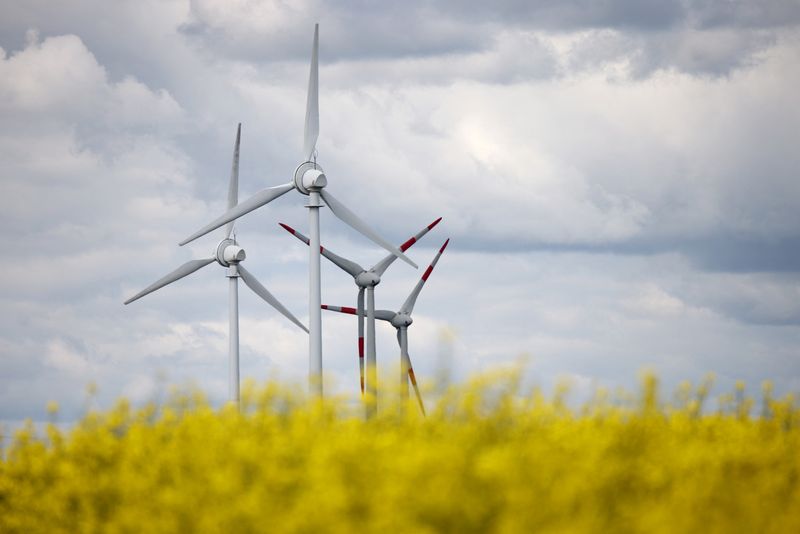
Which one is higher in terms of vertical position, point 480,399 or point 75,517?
point 480,399

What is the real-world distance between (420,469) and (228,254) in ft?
123

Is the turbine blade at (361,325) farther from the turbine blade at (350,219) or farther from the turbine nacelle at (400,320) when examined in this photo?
the turbine blade at (350,219)

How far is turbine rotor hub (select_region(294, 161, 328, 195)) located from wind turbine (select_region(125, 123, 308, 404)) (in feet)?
35.0

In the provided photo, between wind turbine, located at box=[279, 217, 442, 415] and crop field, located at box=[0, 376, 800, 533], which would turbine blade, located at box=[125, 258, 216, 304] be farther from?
crop field, located at box=[0, 376, 800, 533]

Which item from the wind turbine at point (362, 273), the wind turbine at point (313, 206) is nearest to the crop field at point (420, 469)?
the wind turbine at point (313, 206)

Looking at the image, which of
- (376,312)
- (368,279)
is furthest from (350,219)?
(376,312)

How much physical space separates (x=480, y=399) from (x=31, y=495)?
26.7ft

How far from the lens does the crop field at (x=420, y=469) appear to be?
11844 millimetres

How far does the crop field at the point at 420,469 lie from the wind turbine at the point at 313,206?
14813 millimetres

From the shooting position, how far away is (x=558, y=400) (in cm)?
1650

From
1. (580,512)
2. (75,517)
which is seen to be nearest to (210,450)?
(75,517)

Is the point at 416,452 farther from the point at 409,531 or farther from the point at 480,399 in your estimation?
the point at 480,399

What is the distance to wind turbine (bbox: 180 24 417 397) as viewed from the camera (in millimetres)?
34438

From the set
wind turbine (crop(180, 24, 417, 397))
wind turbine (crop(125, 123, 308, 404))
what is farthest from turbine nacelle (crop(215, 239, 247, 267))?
wind turbine (crop(180, 24, 417, 397))
